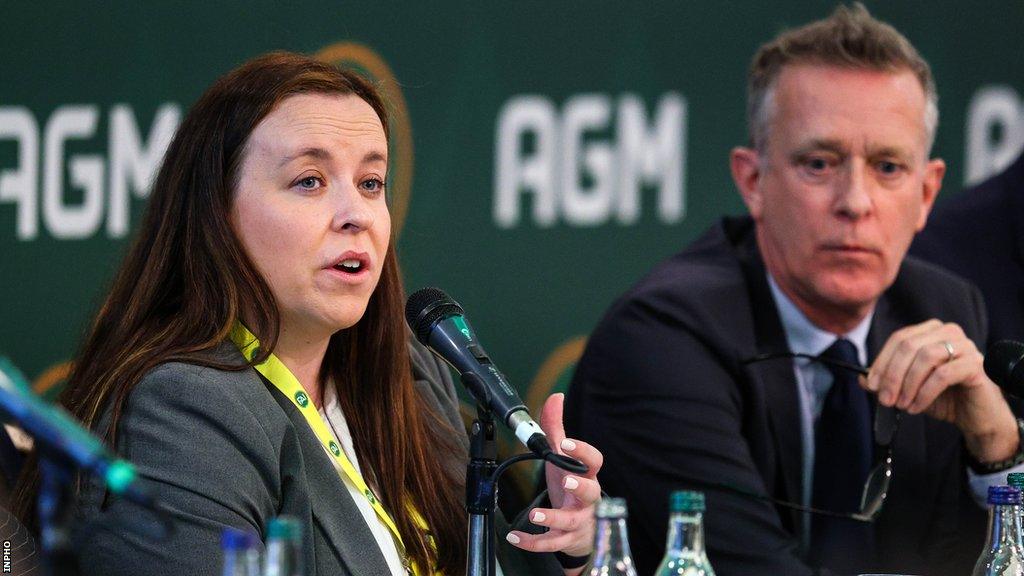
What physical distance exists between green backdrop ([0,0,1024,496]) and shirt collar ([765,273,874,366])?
2.04 feet

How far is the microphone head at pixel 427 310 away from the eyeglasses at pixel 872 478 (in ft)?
3.20

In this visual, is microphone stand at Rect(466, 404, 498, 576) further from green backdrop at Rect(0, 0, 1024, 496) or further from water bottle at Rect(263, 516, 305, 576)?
green backdrop at Rect(0, 0, 1024, 496)

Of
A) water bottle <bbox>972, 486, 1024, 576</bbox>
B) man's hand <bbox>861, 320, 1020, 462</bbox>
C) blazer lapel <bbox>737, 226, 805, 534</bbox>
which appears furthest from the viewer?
blazer lapel <bbox>737, 226, 805, 534</bbox>

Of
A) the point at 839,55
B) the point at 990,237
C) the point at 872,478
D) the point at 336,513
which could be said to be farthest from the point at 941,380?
the point at 336,513

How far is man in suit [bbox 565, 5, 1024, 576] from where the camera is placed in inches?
97.7

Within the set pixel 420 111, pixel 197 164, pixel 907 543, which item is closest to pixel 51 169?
pixel 420 111

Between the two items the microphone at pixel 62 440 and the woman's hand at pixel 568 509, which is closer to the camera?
the microphone at pixel 62 440

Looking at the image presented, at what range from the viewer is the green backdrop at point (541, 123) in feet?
10.7

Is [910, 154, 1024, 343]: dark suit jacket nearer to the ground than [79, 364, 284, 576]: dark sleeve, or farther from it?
farther from it

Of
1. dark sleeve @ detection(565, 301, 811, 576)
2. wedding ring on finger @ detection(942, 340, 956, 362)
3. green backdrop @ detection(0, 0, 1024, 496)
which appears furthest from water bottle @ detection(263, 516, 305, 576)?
green backdrop @ detection(0, 0, 1024, 496)

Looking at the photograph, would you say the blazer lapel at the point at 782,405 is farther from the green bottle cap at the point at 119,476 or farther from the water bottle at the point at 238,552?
the green bottle cap at the point at 119,476

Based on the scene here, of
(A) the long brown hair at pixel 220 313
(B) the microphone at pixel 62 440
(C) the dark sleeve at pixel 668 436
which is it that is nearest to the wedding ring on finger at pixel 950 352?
(C) the dark sleeve at pixel 668 436

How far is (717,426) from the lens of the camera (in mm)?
2492

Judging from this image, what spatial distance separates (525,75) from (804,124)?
3.02 feet
